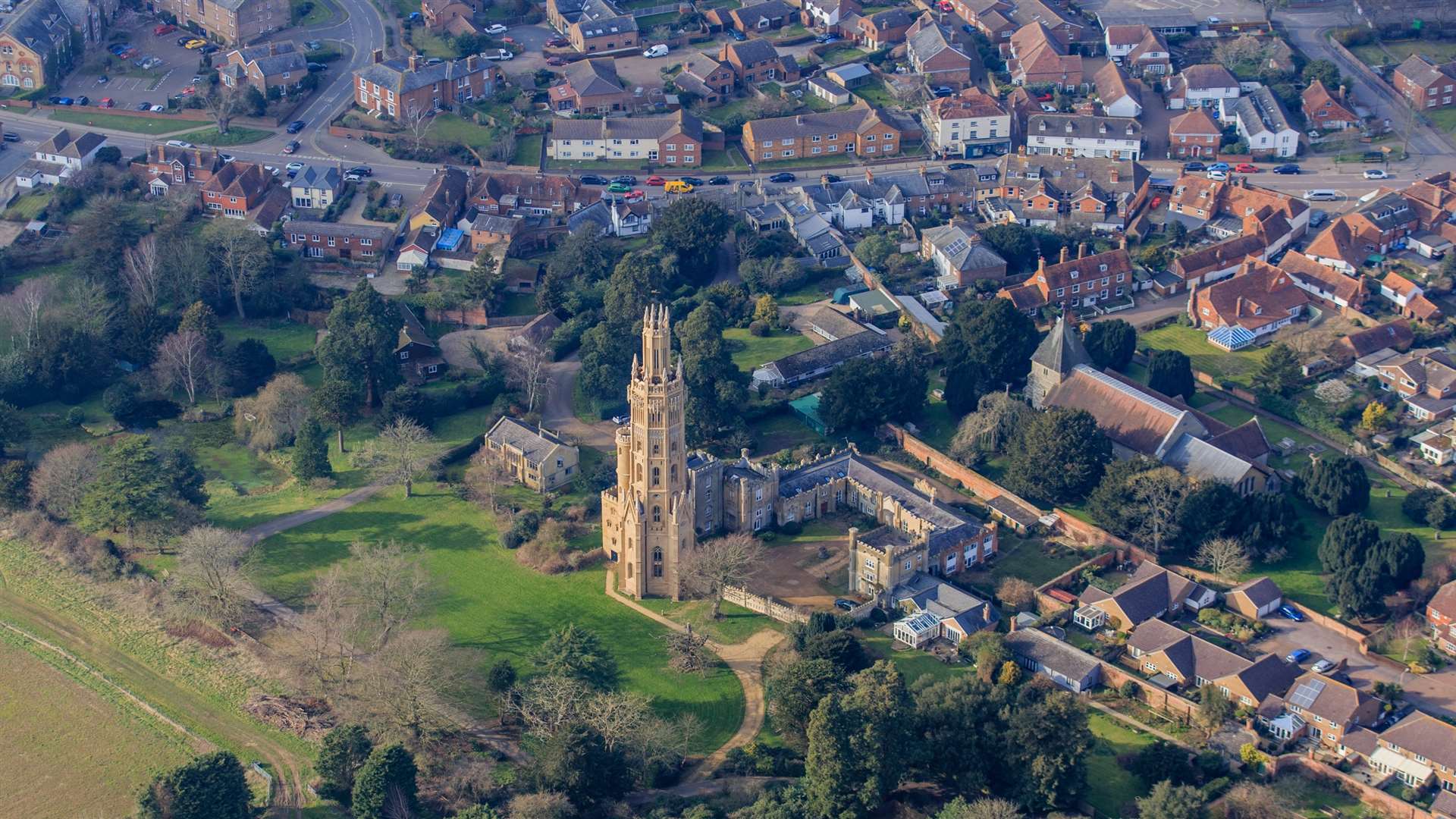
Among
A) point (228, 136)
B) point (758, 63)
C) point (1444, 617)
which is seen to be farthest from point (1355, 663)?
point (228, 136)

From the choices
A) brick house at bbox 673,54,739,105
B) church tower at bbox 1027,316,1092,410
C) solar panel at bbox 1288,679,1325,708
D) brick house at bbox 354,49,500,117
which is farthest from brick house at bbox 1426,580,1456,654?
brick house at bbox 354,49,500,117

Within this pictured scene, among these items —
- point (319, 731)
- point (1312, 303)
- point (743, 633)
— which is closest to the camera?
point (319, 731)

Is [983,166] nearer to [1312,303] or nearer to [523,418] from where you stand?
[1312,303]

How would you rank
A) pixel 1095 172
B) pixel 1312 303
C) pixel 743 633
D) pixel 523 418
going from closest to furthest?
pixel 743 633
pixel 523 418
pixel 1312 303
pixel 1095 172

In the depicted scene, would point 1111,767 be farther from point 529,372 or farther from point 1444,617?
point 529,372

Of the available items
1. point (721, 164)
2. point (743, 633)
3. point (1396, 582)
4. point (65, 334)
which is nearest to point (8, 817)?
point (743, 633)

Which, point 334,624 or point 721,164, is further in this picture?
point 721,164
